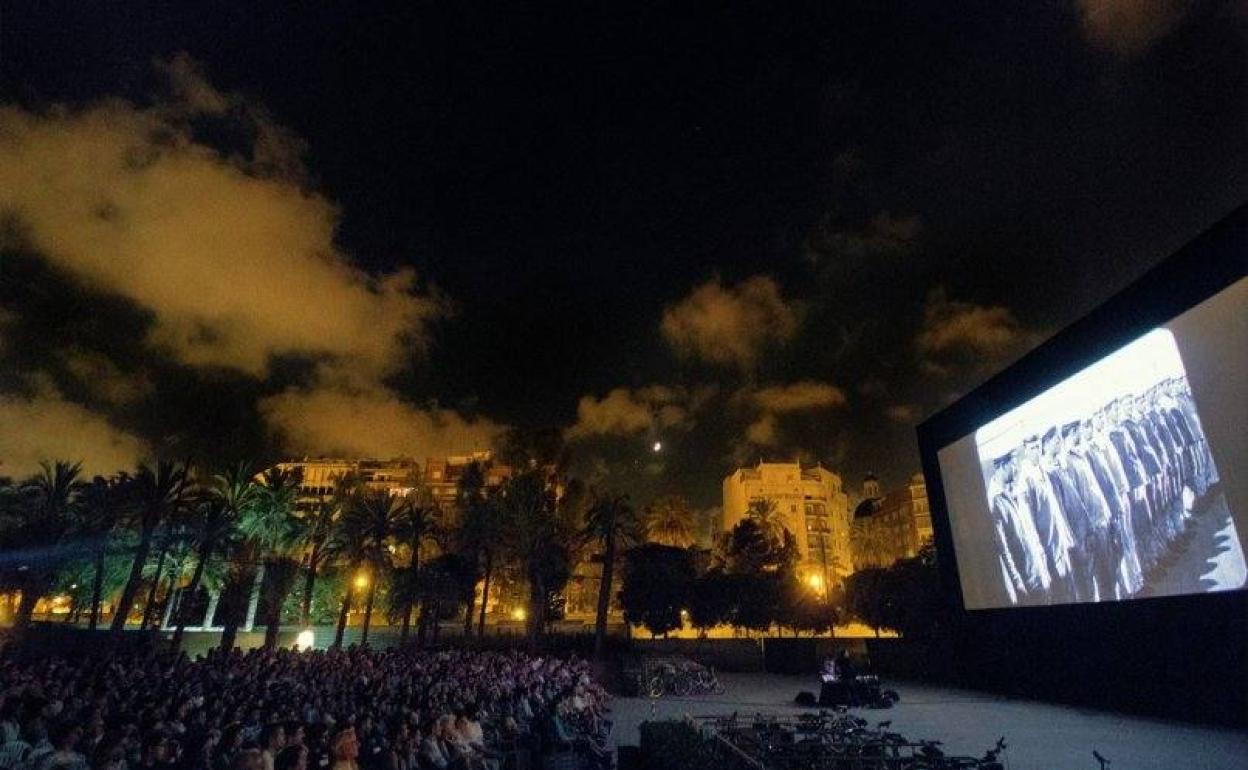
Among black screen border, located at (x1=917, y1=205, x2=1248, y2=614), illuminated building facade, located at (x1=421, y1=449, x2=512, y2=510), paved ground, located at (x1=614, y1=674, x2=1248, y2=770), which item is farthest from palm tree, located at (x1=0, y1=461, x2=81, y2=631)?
illuminated building facade, located at (x1=421, y1=449, x2=512, y2=510)

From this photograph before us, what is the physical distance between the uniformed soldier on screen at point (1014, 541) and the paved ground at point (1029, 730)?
3.64m

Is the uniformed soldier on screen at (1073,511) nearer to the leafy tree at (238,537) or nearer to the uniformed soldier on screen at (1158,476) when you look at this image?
the uniformed soldier on screen at (1158,476)

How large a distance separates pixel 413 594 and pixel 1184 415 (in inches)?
1613

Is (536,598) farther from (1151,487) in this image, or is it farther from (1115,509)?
(1151,487)

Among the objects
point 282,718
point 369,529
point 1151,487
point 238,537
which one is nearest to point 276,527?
point 238,537

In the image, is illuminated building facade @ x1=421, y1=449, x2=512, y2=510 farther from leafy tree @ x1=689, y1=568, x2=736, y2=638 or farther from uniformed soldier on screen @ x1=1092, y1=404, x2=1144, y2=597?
uniformed soldier on screen @ x1=1092, y1=404, x2=1144, y2=597

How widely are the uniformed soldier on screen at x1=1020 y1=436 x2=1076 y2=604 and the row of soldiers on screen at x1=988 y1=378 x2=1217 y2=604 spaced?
1.0 inches

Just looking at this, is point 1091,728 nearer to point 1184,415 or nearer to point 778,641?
point 1184,415

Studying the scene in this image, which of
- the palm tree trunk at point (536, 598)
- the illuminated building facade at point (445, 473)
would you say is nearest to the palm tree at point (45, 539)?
the palm tree trunk at point (536, 598)

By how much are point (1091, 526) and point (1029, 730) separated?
7.38 meters

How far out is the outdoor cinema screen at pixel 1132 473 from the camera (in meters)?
11.4

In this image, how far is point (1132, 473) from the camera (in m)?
13.3

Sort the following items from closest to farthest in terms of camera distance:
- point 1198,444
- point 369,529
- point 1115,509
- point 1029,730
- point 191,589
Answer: point 1198,444 < point 1115,509 < point 1029,730 < point 191,589 < point 369,529

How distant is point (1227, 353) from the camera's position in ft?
37.1
